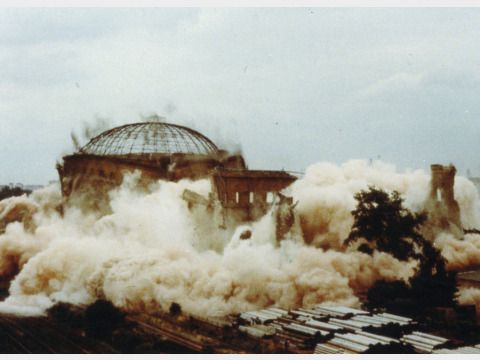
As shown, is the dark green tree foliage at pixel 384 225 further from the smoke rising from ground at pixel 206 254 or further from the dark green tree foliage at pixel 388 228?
the smoke rising from ground at pixel 206 254

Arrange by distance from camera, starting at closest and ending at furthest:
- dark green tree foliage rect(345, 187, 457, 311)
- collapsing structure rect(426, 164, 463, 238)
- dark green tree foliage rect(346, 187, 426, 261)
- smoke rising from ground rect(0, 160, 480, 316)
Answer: smoke rising from ground rect(0, 160, 480, 316) → dark green tree foliage rect(345, 187, 457, 311) → dark green tree foliage rect(346, 187, 426, 261) → collapsing structure rect(426, 164, 463, 238)

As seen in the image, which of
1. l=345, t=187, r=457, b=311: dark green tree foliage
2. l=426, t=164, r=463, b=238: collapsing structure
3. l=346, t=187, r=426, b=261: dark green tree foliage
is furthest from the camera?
l=426, t=164, r=463, b=238: collapsing structure

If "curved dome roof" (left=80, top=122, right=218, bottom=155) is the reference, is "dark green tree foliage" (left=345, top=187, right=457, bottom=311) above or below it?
below

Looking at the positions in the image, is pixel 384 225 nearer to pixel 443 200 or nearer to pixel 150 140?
pixel 443 200

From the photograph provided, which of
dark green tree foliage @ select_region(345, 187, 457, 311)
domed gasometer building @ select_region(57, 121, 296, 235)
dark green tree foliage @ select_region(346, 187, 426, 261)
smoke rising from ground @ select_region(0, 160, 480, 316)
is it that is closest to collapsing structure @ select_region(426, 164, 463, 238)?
smoke rising from ground @ select_region(0, 160, 480, 316)

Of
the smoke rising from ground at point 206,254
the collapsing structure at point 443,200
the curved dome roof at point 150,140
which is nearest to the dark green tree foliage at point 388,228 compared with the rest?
the smoke rising from ground at point 206,254

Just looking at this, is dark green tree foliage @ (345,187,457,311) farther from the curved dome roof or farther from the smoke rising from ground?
the curved dome roof
